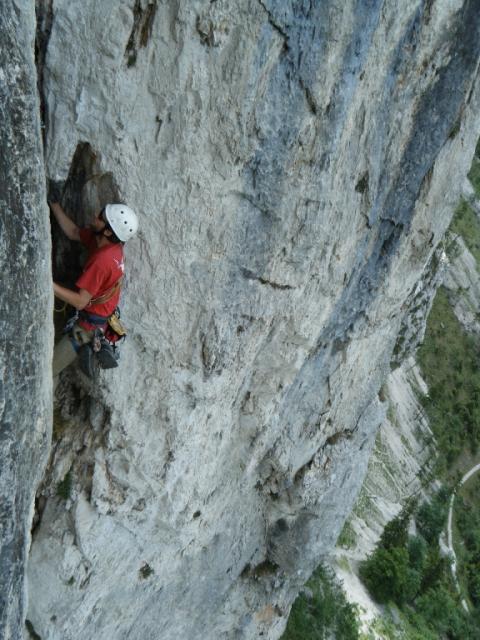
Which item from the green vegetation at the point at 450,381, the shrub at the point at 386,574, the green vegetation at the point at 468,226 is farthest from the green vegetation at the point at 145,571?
the green vegetation at the point at 468,226

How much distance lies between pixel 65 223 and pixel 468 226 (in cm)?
6174

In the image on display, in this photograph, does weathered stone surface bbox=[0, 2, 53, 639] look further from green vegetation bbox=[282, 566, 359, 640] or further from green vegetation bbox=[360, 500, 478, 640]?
green vegetation bbox=[360, 500, 478, 640]

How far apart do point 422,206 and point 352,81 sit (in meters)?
3.59

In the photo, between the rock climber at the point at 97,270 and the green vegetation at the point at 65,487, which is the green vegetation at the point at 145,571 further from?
the rock climber at the point at 97,270

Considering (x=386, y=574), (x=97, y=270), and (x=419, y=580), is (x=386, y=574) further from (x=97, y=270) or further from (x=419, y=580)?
(x=97, y=270)

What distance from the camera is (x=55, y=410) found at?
9.23 m

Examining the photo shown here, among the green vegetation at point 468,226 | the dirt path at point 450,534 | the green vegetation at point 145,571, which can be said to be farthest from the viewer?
the green vegetation at point 468,226

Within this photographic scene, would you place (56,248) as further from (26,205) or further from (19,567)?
(19,567)

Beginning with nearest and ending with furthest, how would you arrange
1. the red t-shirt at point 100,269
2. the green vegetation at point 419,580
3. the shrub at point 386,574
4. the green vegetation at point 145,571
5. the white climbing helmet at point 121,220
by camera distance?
the white climbing helmet at point 121,220 < the red t-shirt at point 100,269 < the green vegetation at point 145,571 < the shrub at point 386,574 < the green vegetation at point 419,580

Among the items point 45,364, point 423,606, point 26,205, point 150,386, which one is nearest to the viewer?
point 26,205

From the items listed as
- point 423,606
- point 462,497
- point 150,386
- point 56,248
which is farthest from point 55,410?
point 462,497

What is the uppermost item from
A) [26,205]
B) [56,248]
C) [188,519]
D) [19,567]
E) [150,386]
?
[56,248]

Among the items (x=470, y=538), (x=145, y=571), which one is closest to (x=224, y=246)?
(x=145, y=571)

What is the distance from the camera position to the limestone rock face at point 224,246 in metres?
6.78
